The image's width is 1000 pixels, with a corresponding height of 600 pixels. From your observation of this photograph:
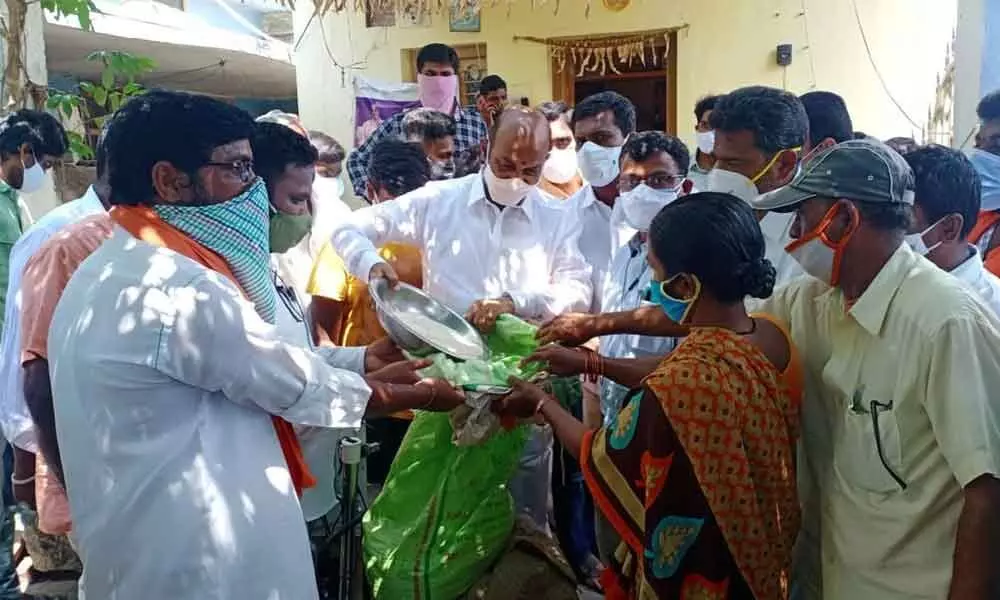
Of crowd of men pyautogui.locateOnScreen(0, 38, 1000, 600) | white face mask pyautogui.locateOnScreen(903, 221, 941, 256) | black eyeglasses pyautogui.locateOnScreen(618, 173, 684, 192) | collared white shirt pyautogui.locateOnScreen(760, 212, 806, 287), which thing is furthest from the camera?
black eyeglasses pyautogui.locateOnScreen(618, 173, 684, 192)

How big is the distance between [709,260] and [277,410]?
43.6 inches

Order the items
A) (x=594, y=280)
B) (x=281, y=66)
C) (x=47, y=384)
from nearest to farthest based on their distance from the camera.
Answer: (x=47, y=384), (x=594, y=280), (x=281, y=66)

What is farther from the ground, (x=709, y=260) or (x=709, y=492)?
(x=709, y=260)

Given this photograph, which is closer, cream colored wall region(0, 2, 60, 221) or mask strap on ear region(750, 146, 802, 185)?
mask strap on ear region(750, 146, 802, 185)

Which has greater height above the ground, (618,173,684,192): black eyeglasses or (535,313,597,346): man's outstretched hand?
(618,173,684,192): black eyeglasses

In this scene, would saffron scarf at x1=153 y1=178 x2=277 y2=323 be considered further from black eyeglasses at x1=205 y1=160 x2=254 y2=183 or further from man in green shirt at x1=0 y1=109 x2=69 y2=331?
man in green shirt at x1=0 y1=109 x2=69 y2=331

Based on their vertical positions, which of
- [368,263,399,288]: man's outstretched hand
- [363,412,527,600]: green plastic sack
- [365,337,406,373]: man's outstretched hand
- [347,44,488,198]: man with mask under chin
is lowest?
[363,412,527,600]: green plastic sack

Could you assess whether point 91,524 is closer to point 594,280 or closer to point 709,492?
point 709,492

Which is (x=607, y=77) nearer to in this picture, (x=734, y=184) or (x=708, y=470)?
(x=734, y=184)

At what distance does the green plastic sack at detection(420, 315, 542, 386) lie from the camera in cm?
259

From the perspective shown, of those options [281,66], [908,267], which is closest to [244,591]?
[908,267]

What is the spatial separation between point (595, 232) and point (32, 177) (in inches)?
123

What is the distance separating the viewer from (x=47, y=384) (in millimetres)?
2611

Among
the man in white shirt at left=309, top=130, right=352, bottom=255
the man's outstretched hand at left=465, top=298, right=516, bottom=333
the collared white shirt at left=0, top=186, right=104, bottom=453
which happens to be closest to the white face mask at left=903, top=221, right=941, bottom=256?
the man's outstretched hand at left=465, top=298, right=516, bottom=333
